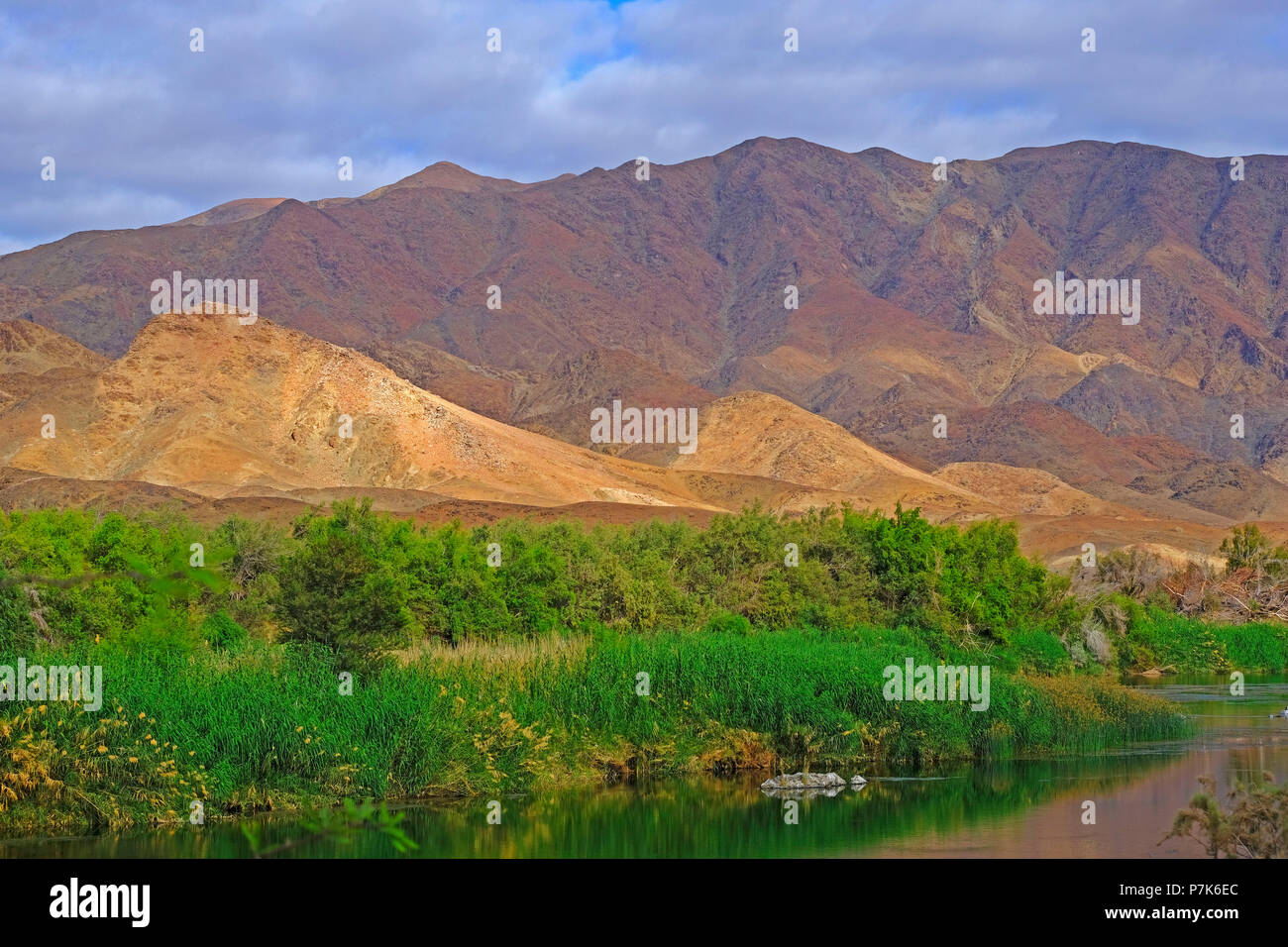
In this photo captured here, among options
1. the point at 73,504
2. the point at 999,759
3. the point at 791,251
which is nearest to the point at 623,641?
the point at 999,759

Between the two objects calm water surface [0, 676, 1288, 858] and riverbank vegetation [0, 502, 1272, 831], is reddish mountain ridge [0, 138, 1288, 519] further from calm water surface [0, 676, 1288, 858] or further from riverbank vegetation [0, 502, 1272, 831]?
calm water surface [0, 676, 1288, 858]

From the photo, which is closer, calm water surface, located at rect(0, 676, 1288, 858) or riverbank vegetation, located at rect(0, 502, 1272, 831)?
calm water surface, located at rect(0, 676, 1288, 858)

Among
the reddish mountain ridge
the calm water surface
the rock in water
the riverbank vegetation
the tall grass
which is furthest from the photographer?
the reddish mountain ridge

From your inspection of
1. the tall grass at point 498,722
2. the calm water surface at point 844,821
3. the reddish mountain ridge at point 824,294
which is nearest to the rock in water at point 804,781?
the calm water surface at point 844,821

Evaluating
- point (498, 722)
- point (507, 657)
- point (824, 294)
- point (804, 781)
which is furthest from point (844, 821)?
point (824, 294)

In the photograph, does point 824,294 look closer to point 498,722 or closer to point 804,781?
point 804,781

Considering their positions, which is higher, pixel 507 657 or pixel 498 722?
pixel 507 657

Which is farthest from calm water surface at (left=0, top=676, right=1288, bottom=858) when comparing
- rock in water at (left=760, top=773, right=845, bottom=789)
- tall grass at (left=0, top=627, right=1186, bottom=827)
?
tall grass at (left=0, top=627, right=1186, bottom=827)
